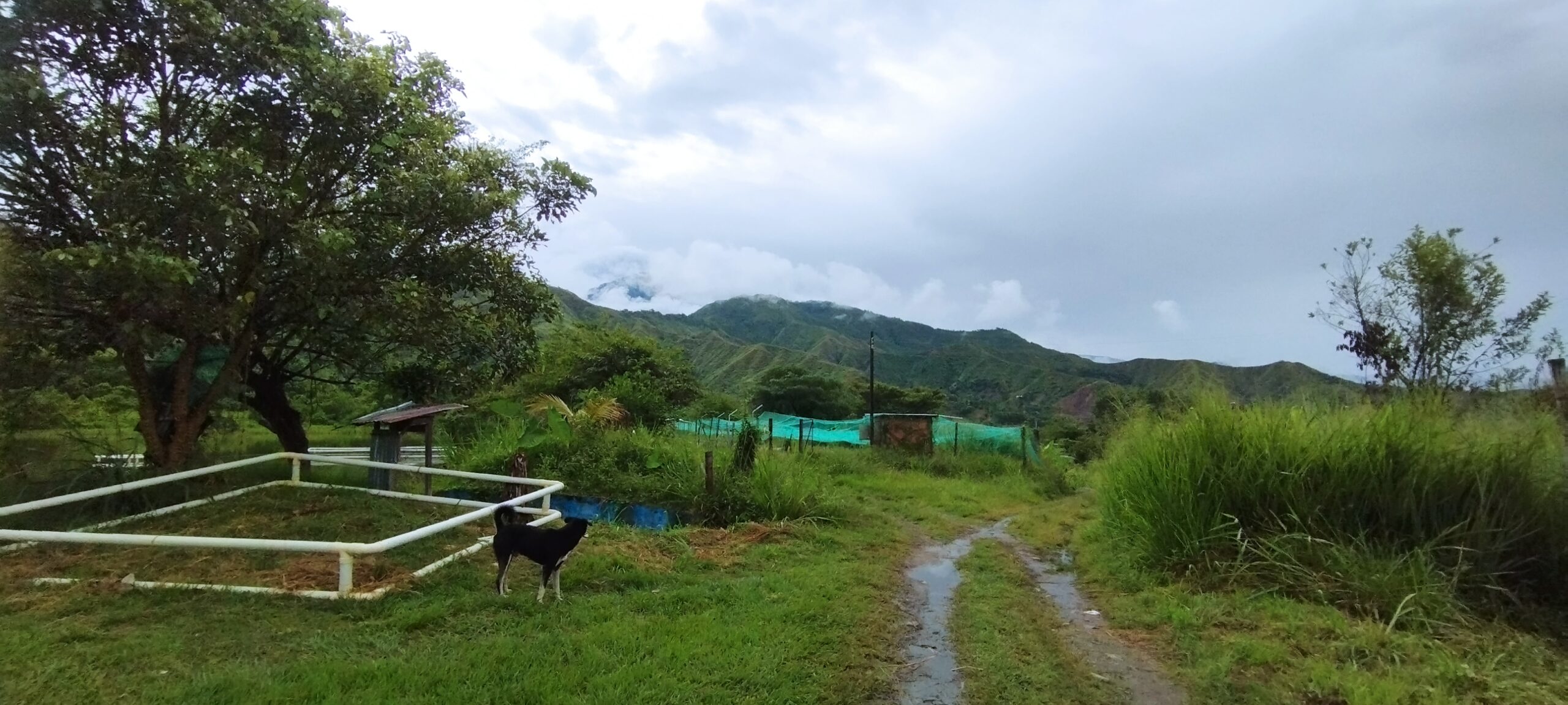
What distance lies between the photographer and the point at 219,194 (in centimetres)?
767

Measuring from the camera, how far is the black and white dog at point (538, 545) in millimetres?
5559

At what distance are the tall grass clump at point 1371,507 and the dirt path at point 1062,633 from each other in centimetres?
99

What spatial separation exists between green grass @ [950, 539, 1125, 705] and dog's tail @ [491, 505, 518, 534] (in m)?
3.27

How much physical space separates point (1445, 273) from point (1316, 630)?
32.1ft

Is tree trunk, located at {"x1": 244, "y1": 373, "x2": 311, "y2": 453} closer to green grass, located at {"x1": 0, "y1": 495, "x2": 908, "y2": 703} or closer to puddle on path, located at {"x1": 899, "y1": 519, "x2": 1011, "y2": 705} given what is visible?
green grass, located at {"x1": 0, "y1": 495, "x2": 908, "y2": 703}

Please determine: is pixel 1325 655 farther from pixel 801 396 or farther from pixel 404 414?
pixel 801 396

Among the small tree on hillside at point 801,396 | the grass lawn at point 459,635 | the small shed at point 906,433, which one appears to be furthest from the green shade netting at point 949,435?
the small tree on hillside at point 801,396

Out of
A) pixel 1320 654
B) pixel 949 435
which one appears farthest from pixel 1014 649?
pixel 949 435

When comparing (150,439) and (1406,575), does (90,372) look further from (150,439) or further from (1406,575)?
(1406,575)

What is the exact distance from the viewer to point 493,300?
11.3 metres

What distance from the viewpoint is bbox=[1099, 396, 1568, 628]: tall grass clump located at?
604cm

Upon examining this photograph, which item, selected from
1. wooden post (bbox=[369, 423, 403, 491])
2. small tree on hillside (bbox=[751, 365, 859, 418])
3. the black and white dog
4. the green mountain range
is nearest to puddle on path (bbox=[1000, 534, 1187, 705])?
the black and white dog

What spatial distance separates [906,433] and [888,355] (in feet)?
206

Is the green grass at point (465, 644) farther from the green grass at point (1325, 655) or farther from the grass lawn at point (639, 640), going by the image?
the green grass at point (1325, 655)
